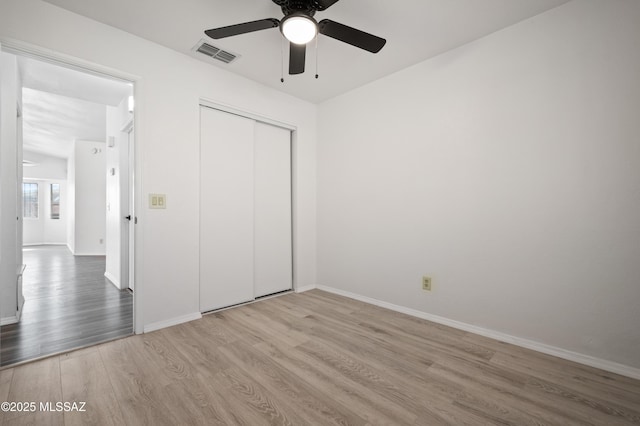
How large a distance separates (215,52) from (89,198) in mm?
6132

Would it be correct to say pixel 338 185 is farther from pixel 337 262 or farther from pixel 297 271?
pixel 297 271

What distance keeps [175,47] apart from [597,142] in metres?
3.42

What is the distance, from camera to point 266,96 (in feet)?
10.6

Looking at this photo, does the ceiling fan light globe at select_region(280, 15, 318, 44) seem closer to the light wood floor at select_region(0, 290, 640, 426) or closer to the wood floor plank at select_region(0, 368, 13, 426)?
the light wood floor at select_region(0, 290, 640, 426)

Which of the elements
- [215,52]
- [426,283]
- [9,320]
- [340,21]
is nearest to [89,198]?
[9,320]

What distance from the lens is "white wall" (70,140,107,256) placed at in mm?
6449

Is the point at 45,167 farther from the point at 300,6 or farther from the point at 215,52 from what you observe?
the point at 300,6

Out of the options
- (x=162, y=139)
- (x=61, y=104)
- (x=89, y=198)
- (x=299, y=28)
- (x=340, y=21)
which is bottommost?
(x=89, y=198)

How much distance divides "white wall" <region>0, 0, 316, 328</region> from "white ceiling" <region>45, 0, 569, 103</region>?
0.12 m

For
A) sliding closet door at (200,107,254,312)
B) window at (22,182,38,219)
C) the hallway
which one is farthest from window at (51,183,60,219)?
sliding closet door at (200,107,254,312)

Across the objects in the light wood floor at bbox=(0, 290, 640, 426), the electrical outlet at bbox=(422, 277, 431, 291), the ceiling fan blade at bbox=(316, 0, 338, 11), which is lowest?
the light wood floor at bbox=(0, 290, 640, 426)

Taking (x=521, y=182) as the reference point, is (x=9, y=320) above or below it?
below

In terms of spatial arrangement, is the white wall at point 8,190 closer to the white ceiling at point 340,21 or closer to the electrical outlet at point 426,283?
the white ceiling at point 340,21

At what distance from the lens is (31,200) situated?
28.3 ft
